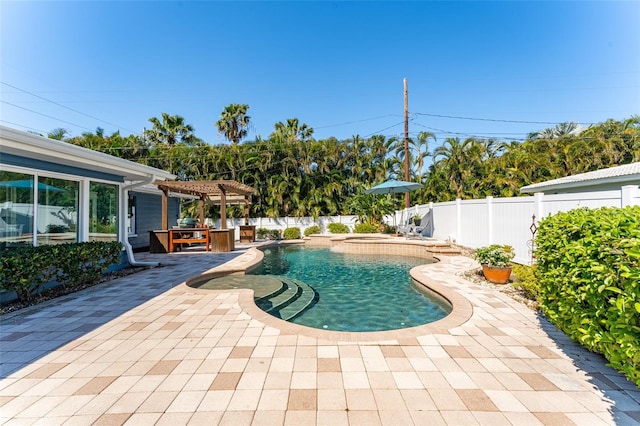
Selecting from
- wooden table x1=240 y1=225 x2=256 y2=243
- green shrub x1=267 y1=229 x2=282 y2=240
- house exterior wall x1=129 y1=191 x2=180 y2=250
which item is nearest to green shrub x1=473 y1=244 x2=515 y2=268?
wooden table x1=240 y1=225 x2=256 y2=243

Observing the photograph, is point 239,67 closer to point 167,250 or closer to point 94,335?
point 167,250

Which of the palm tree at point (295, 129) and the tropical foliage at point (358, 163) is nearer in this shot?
the tropical foliage at point (358, 163)

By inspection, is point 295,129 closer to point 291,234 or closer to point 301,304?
point 291,234

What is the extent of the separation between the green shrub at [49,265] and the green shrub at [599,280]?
23.8 feet

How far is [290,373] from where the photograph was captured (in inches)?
97.8

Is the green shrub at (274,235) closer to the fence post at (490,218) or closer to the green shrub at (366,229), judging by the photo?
the green shrub at (366,229)

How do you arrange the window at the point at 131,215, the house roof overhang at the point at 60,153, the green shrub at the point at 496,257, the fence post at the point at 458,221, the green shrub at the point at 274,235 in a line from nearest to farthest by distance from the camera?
the house roof overhang at the point at 60,153, the green shrub at the point at 496,257, the fence post at the point at 458,221, the window at the point at 131,215, the green shrub at the point at 274,235

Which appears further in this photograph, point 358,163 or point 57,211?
point 358,163

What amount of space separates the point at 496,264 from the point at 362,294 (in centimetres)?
285

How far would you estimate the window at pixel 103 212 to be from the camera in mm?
6836

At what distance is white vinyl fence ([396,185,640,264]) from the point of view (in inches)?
199

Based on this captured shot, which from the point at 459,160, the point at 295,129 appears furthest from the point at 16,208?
the point at 459,160

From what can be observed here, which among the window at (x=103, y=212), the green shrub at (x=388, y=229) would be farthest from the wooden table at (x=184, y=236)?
the green shrub at (x=388, y=229)

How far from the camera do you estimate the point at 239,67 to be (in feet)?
49.9
